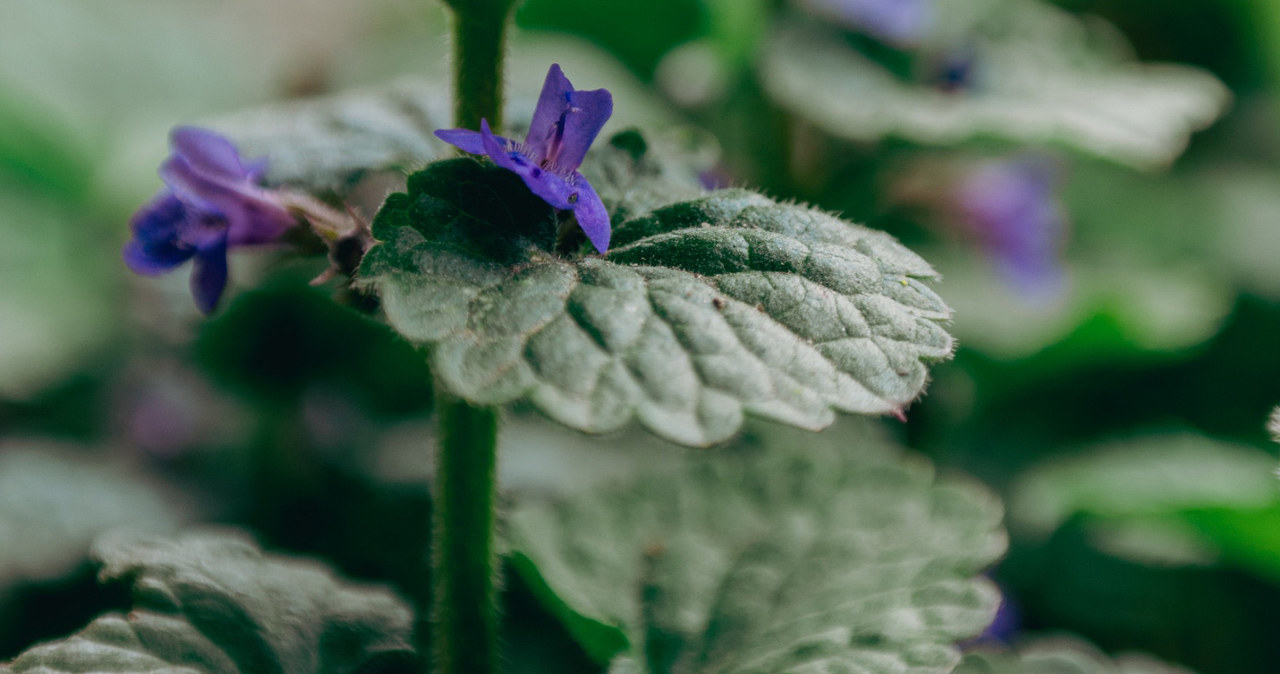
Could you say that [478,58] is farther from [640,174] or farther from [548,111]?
[640,174]

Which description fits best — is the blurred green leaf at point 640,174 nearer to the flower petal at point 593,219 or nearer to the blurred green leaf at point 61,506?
the flower petal at point 593,219

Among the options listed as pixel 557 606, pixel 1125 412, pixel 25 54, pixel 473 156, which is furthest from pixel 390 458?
pixel 25 54

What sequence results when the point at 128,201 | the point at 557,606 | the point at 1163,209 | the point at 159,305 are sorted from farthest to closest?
1. the point at 1163,209
2. the point at 128,201
3. the point at 159,305
4. the point at 557,606

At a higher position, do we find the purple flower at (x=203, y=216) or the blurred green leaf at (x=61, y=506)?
the blurred green leaf at (x=61, y=506)

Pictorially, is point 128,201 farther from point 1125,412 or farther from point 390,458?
A: point 1125,412

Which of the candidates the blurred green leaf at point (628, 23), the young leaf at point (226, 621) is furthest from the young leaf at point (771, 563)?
the blurred green leaf at point (628, 23)

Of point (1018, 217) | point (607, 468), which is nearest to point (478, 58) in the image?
point (607, 468)
